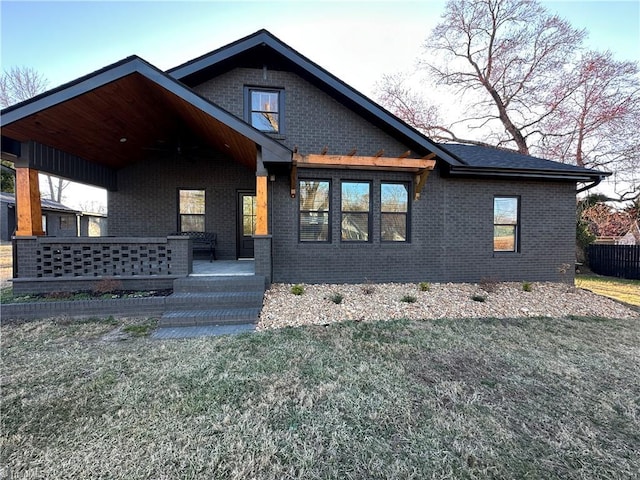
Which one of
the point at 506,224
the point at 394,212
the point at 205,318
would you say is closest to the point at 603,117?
the point at 506,224

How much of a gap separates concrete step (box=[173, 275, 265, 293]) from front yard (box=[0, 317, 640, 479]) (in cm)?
141

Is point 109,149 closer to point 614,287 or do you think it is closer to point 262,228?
point 262,228

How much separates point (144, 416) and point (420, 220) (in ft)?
22.5

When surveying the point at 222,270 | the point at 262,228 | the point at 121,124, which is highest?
the point at 121,124

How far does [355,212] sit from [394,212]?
3.50 ft

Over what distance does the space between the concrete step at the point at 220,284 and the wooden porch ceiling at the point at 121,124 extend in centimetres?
275

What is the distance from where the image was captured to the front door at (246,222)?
8859 mm

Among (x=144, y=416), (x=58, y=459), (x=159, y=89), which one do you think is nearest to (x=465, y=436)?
(x=144, y=416)

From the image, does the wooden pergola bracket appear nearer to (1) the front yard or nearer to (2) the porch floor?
(2) the porch floor

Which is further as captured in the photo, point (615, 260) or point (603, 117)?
point (603, 117)

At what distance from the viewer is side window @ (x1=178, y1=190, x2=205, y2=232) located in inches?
342

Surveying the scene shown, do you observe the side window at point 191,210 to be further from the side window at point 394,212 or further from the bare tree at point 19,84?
the bare tree at point 19,84

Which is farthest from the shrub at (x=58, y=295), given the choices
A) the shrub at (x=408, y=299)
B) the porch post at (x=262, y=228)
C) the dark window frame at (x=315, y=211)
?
the shrub at (x=408, y=299)

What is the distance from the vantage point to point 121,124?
21.2 feet
